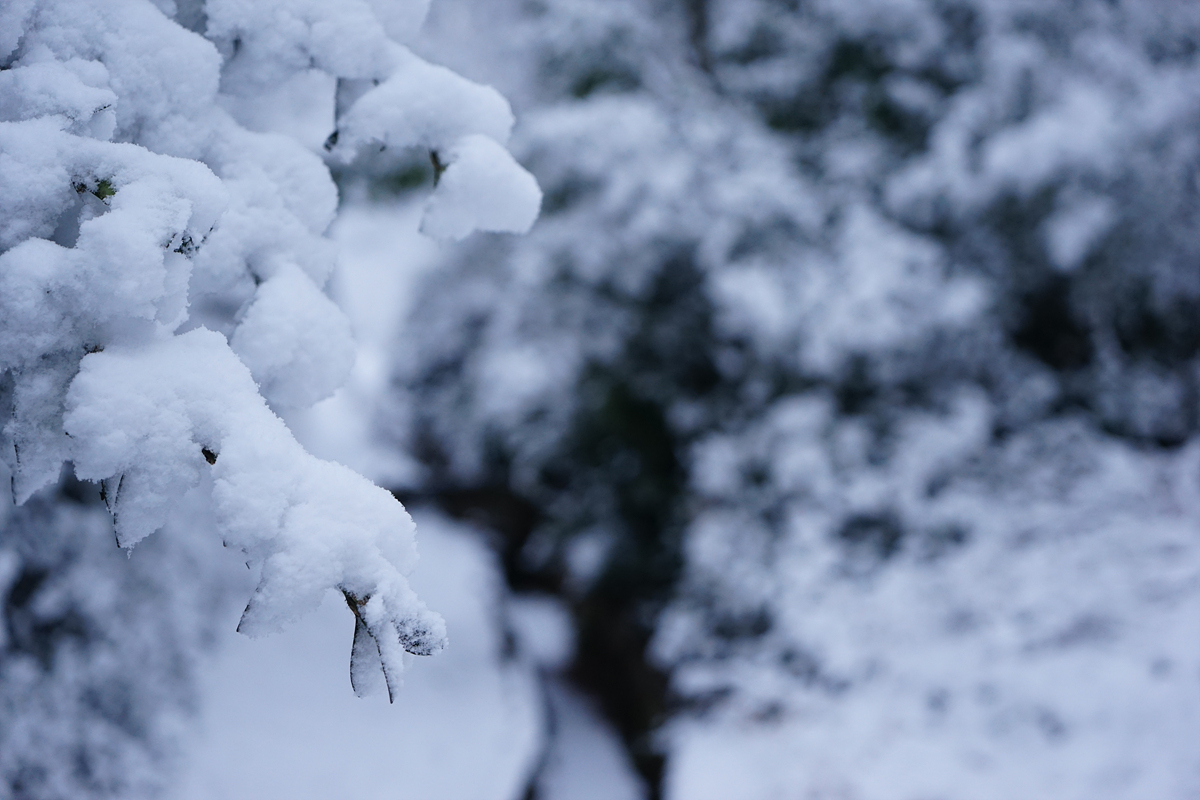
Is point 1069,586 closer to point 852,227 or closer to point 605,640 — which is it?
point 852,227

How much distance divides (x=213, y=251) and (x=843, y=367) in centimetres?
292

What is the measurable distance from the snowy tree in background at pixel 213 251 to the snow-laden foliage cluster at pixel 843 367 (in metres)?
2.06

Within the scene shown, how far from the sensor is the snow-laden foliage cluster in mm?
2588

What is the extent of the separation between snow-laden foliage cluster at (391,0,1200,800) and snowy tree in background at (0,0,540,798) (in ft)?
6.76

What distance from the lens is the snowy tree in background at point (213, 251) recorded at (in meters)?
0.75

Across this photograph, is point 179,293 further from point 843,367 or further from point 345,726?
point 843,367

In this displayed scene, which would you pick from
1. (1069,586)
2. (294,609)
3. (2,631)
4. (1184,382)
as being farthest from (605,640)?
(1184,382)

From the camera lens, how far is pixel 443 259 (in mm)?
4469

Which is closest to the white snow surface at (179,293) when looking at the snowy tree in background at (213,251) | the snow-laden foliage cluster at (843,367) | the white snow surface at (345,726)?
the snowy tree in background at (213,251)

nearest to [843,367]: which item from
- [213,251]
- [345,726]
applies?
[345,726]

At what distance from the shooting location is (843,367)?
3.29 metres

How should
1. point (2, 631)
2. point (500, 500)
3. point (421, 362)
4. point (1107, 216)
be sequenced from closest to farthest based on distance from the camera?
point (2, 631) < point (1107, 216) < point (500, 500) < point (421, 362)

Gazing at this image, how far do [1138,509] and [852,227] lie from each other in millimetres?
1775

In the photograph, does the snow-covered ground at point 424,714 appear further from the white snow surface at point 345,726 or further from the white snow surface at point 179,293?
the white snow surface at point 179,293
